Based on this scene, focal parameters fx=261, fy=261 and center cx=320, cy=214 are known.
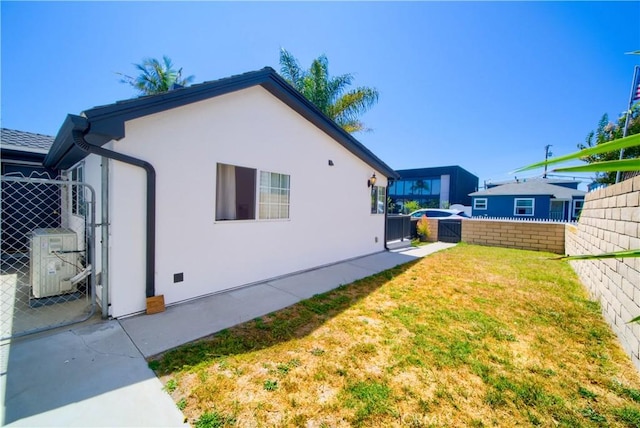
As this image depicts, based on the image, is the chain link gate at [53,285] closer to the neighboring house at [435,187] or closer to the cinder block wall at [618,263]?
the cinder block wall at [618,263]

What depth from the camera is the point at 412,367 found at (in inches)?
120

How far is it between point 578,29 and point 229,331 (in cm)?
995

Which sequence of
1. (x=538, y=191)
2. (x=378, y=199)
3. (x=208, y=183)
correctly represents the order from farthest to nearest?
(x=538, y=191) → (x=378, y=199) → (x=208, y=183)

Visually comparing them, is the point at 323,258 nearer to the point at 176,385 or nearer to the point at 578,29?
the point at 176,385

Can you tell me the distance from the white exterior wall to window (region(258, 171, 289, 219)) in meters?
0.17

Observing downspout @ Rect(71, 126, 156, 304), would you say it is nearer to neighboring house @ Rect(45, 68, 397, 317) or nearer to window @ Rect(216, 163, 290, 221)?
neighboring house @ Rect(45, 68, 397, 317)

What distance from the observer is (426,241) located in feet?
40.2

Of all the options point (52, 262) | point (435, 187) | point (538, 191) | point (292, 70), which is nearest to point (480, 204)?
point (538, 191)

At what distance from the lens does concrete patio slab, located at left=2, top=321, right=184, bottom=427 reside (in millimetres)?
2332

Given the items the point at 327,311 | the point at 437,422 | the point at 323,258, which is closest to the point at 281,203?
the point at 323,258

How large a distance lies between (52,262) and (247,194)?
345cm

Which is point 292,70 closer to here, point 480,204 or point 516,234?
point 516,234

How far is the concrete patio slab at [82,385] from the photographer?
7.65 feet

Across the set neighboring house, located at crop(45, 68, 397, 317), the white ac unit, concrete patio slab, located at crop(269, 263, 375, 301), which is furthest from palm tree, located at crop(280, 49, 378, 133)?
the white ac unit
